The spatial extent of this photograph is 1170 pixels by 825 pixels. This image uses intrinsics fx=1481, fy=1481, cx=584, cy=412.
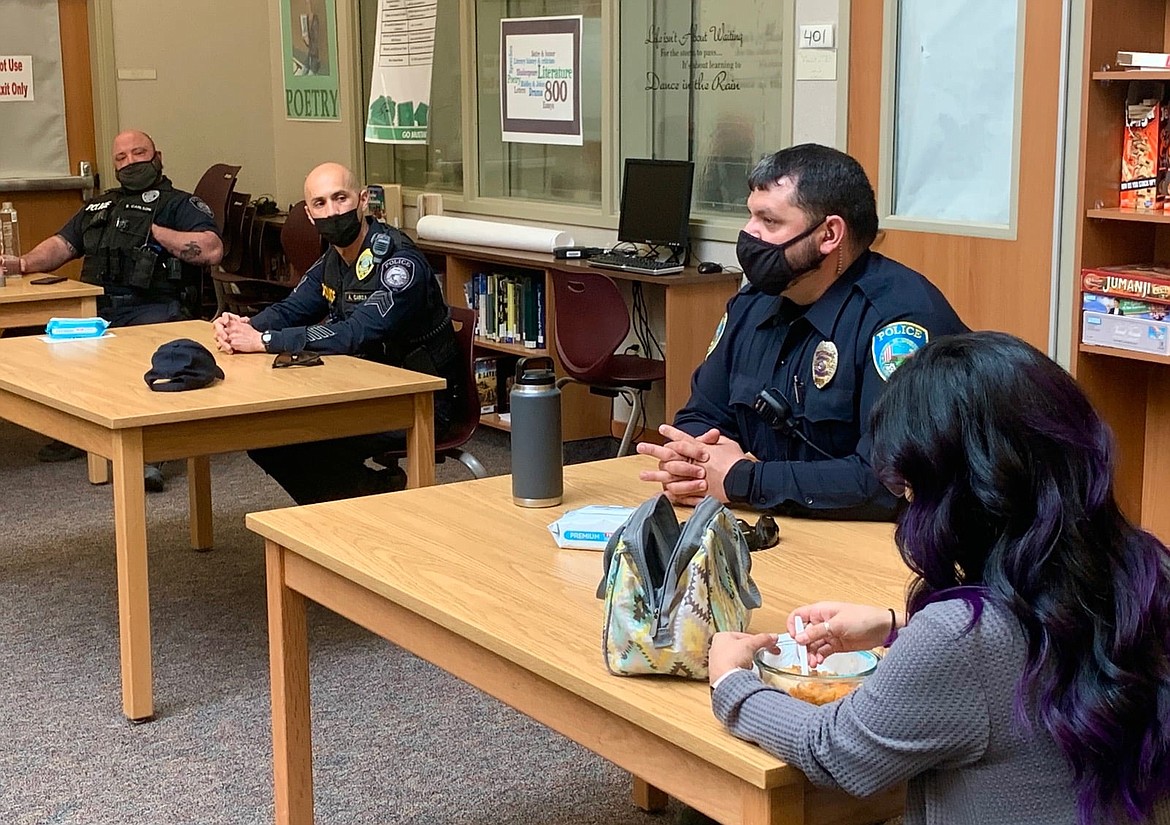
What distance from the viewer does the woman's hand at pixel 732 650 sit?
1585mm

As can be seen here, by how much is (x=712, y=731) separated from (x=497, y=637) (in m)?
0.37

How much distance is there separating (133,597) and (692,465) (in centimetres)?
150

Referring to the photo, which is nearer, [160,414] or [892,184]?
[160,414]

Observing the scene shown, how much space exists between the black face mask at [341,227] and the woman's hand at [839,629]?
2.67 m

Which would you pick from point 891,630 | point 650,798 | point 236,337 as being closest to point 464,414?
point 236,337

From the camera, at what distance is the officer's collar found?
2.59m

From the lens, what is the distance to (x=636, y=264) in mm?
5406

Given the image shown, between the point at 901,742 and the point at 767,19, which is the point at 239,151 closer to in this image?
the point at 767,19

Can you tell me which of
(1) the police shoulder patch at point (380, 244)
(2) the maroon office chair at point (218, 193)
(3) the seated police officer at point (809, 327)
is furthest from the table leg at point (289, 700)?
(2) the maroon office chair at point (218, 193)

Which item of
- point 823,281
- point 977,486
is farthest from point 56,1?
point 977,486

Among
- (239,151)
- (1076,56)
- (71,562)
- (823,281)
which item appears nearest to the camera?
(823,281)

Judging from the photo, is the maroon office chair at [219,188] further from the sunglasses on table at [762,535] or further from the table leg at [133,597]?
the sunglasses on table at [762,535]

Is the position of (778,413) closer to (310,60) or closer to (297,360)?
(297,360)

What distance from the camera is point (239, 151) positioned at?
8.62 m
